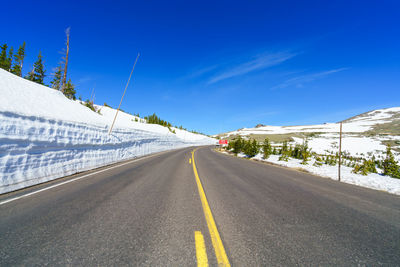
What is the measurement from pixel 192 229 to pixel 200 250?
0.64 m

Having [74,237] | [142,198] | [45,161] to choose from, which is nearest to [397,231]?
[142,198]

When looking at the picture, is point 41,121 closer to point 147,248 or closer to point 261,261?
point 147,248

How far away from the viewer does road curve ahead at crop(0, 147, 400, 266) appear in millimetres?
2148

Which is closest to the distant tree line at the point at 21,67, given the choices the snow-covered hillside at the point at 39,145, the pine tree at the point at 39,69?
the pine tree at the point at 39,69

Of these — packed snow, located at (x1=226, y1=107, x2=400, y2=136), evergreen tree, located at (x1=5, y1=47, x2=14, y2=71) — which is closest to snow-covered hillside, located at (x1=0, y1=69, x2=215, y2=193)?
packed snow, located at (x1=226, y1=107, x2=400, y2=136)

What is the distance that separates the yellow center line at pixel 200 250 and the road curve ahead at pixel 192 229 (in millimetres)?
13

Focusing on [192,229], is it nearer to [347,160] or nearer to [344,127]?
[347,160]

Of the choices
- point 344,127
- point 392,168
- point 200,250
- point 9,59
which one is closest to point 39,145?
point 200,250

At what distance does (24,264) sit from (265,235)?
344cm

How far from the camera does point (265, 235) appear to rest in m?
2.76

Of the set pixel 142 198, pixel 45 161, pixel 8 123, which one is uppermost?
pixel 8 123

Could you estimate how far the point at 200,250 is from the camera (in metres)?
2.27

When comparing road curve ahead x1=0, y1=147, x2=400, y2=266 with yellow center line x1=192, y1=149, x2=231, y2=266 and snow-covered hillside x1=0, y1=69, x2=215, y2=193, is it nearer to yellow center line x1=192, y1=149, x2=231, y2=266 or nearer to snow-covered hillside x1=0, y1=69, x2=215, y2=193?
yellow center line x1=192, y1=149, x2=231, y2=266

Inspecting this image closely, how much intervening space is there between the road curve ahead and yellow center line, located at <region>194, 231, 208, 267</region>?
0.01 meters
